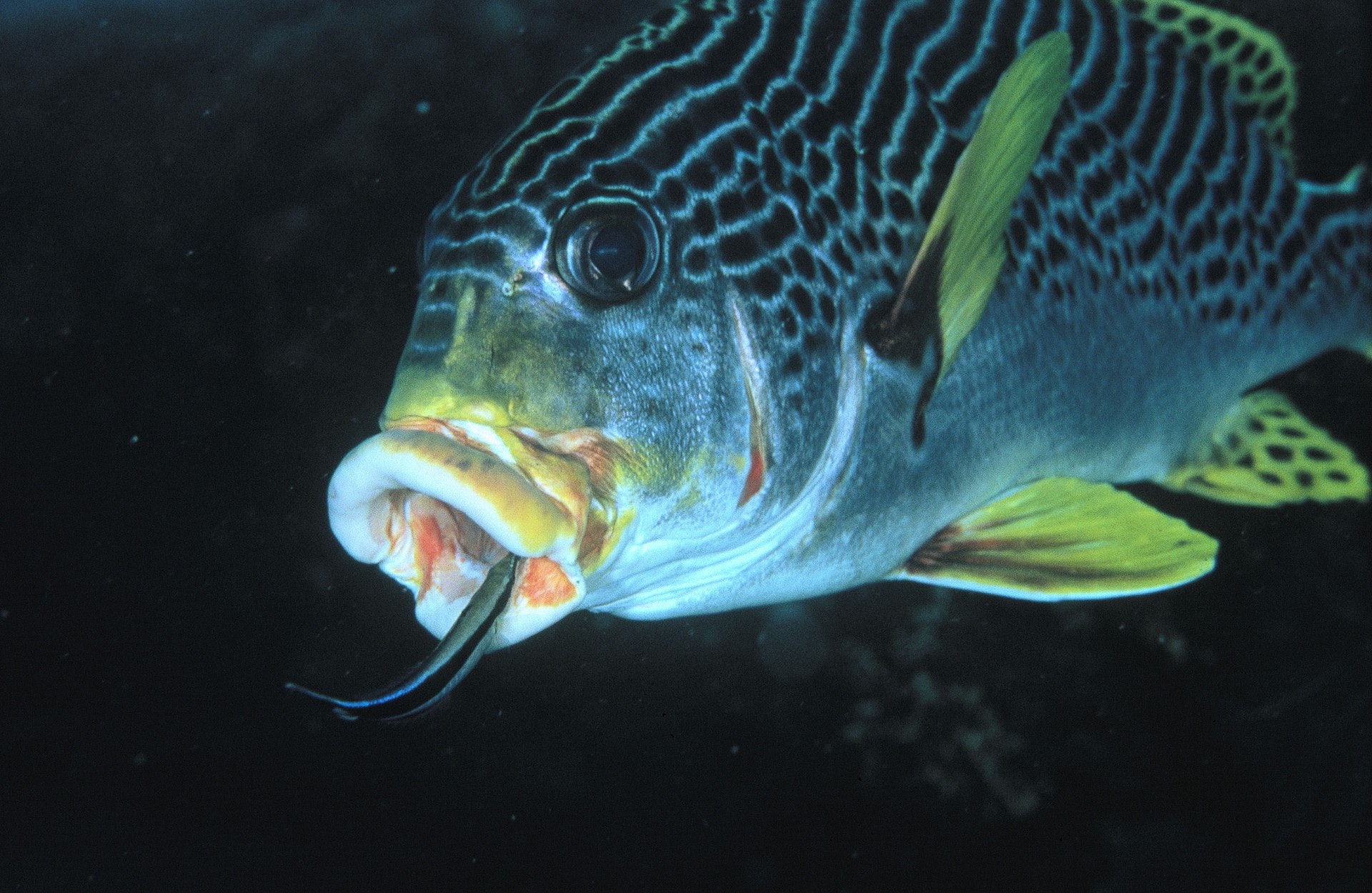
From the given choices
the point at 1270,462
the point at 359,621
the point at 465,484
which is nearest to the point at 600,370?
the point at 465,484

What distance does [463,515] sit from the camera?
4.99 ft

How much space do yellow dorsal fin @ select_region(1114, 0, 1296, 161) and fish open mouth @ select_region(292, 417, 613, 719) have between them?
2415 mm

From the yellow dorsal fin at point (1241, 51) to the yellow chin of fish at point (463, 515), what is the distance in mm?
2450

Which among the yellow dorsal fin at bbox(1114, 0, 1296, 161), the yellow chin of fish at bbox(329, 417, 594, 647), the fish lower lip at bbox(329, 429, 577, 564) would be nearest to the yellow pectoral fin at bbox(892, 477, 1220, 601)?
the yellow chin of fish at bbox(329, 417, 594, 647)

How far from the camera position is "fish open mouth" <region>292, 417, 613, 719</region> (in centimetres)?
115

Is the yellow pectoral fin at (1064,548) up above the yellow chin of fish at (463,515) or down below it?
below

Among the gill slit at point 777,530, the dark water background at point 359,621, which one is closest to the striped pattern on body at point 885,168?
the gill slit at point 777,530

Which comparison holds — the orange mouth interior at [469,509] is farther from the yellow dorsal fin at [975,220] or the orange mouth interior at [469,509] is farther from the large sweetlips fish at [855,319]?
the yellow dorsal fin at [975,220]

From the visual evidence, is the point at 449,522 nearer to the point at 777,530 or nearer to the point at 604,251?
the point at 604,251

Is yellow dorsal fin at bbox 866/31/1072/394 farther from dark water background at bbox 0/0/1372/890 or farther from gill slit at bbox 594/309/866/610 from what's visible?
dark water background at bbox 0/0/1372/890

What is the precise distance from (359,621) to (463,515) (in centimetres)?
337

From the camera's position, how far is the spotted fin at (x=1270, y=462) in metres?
2.71

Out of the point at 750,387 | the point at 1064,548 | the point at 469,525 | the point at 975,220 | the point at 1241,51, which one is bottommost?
the point at 1064,548

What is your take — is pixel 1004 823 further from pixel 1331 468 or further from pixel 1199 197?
pixel 1199 197
